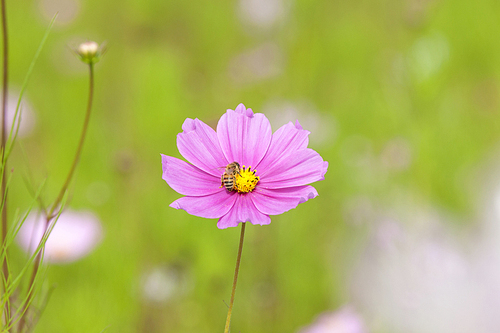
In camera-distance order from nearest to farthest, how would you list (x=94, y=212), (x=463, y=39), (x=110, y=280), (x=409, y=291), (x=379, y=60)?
(x=409, y=291) → (x=110, y=280) → (x=94, y=212) → (x=463, y=39) → (x=379, y=60)

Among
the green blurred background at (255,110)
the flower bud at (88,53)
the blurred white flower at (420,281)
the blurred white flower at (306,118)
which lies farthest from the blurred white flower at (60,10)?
the flower bud at (88,53)

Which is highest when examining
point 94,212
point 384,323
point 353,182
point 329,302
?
point 353,182

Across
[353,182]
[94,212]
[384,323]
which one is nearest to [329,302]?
[384,323]

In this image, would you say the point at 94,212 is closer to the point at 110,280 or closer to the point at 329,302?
the point at 110,280

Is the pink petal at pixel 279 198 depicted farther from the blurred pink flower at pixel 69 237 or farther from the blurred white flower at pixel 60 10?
the blurred white flower at pixel 60 10

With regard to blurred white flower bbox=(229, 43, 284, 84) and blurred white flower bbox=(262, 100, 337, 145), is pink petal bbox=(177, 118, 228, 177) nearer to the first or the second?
blurred white flower bbox=(262, 100, 337, 145)

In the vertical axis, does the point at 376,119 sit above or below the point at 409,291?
above

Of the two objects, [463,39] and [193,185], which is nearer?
[193,185]
